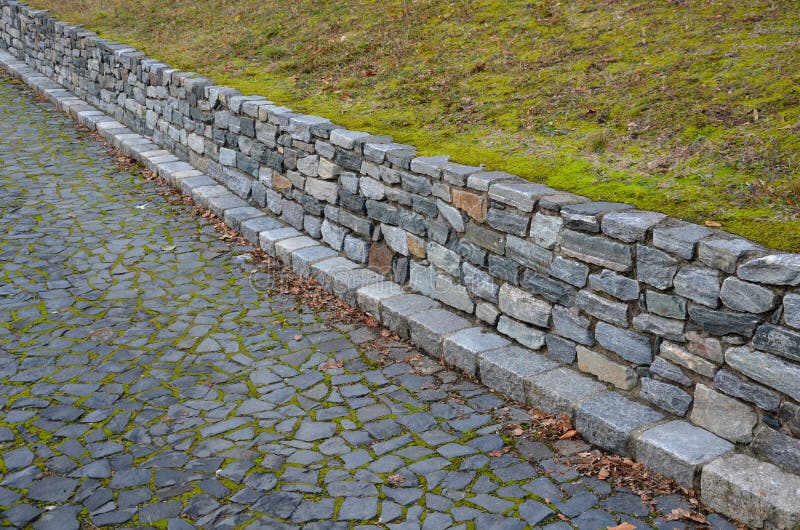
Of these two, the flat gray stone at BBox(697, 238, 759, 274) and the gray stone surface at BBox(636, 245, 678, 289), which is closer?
the flat gray stone at BBox(697, 238, 759, 274)

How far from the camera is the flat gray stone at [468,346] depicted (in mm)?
5199

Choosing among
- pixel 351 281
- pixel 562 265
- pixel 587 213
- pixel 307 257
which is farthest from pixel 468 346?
pixel 307 257

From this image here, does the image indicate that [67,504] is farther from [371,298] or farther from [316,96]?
[316,96]

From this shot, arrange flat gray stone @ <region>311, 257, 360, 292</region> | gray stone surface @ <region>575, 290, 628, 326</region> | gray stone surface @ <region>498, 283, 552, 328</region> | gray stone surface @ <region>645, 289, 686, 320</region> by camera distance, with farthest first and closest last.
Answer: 1. flat gray stone @ <region>311, 257, 360, 292</region>
2. gray stone surface @ <region>498, 283, 552, 328</region>
3. gray stone surface @ <region>575, 290, 628, 326</region>
4. gray stone surface @ <region>645, 289, 686, 320</region>

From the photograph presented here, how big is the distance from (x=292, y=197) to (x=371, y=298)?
1.93 metres

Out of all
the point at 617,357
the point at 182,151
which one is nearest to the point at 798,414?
the point at 617,357

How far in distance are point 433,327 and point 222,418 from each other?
155 centimetres

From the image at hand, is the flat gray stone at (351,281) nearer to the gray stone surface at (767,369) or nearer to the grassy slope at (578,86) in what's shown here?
the grassy slope at (578,86)

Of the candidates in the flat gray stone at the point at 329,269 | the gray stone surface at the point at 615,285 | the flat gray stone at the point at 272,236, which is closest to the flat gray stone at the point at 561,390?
the gray stone surface at the point at 615,285

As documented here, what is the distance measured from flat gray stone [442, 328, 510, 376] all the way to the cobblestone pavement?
12cm

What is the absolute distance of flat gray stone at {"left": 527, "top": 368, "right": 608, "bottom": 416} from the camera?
4.58 m

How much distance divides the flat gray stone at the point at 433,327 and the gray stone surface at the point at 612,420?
1.25m

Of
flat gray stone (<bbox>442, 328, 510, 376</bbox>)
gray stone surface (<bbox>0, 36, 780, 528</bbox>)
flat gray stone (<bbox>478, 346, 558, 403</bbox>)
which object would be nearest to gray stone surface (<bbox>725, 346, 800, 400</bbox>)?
gray stone surface (<bbox>0, 36, 780, 528</bbox>)

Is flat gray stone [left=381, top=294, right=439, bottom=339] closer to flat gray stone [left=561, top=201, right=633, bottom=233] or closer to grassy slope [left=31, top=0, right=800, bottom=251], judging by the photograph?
grassy slope [left=31, top=0, right=800, bottom=251]
